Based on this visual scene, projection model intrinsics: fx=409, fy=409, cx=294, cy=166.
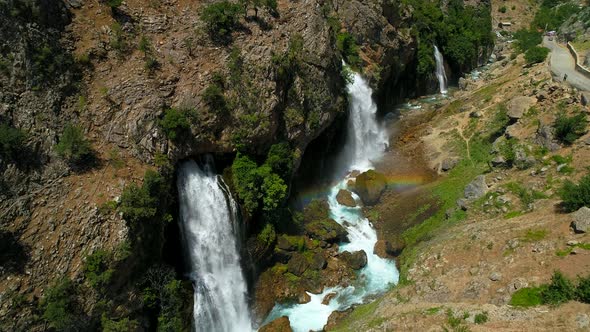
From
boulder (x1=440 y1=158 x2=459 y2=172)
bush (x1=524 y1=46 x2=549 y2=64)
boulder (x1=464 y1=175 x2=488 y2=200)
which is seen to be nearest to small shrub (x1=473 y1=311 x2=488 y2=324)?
boulder (x1=464 y1=175 x2=488 y2=200)

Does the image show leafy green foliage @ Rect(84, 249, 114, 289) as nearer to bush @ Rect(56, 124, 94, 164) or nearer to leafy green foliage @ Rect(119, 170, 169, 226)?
leafy green foliage @ Rect(119, 170, 169, 226)

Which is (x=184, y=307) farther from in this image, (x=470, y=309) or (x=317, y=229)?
(x=470, y=309)

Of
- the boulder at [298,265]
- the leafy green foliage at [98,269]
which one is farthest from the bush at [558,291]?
the leafy green foliage at [98,269]

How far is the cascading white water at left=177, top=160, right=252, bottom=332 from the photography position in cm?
2348

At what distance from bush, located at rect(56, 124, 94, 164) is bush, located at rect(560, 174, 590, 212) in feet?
85.1

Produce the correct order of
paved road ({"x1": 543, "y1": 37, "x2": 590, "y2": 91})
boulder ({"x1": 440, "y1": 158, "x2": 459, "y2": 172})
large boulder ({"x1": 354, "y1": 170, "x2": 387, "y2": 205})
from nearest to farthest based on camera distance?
1. large boulder ({"x1": 354, "y1": 170, "x2": 387, "y2": 205})
2. boulder ({"x1": 440, "y1": 158, "x2": 459, "y2": 172})
3. paved road ({"x1": 543, "y1": 37, "x2": 590, "y2": 91})

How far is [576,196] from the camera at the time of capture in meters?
22.3

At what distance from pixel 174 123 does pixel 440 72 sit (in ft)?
150

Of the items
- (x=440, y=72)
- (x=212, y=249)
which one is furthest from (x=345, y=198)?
(x=440, y=72)

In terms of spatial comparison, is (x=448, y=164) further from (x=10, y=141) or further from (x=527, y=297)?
(x=10, y=141)

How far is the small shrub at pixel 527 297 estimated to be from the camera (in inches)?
718

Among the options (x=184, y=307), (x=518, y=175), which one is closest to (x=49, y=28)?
(x=184, y=307)

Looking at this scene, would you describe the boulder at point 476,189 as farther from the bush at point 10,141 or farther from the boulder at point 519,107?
the bush at point 10,141

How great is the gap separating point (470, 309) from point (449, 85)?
4758 centimetres
